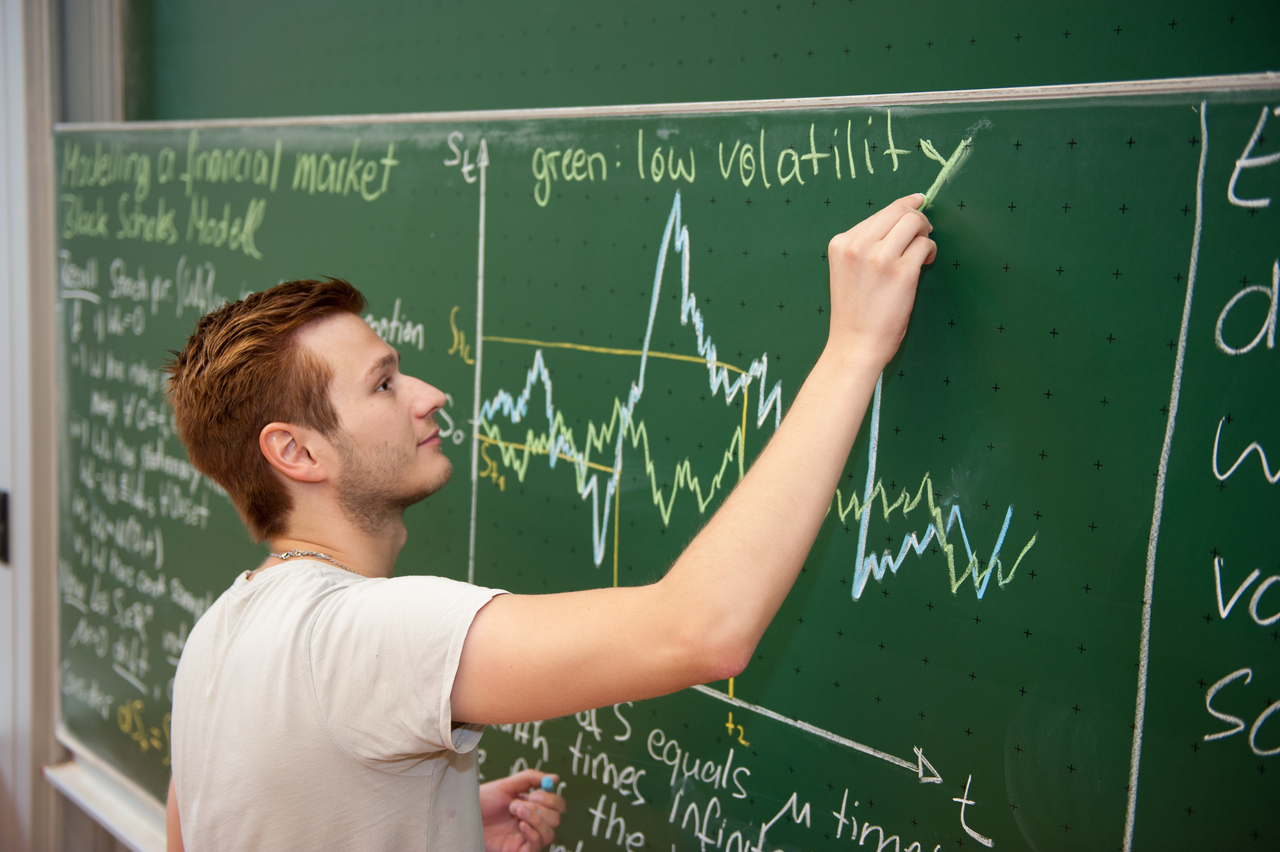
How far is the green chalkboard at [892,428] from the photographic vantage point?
918mm

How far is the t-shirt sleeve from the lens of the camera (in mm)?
838

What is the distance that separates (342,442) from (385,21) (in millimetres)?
1167

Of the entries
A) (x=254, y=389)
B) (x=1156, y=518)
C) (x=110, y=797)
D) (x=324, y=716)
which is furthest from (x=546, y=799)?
(x=110, y=797)

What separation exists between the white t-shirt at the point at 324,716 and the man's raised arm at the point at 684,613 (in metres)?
0.05

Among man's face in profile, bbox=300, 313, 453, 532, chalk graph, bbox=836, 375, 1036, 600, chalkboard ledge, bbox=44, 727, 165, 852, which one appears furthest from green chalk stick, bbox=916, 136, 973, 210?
chalkboard ledge, bbox=44, 727, 165, 852

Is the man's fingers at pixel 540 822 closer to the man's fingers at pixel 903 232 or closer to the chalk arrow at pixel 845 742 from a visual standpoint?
the chalk arrow at pixel 845 742

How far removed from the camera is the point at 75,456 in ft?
7.75

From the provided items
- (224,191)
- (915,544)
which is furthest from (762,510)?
(224,191)

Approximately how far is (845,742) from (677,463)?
47 centimetres

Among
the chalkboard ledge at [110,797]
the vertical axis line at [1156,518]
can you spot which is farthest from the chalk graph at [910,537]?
the chalkboard ledge at [110,797]

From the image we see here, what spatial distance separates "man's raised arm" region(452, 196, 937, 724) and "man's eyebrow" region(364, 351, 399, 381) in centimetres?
44

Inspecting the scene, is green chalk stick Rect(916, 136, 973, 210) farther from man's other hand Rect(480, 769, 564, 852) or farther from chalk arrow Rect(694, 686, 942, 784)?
man's other hand Rect(480, 769, 564, 852)

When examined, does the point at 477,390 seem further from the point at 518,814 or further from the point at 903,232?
the point at 903,232

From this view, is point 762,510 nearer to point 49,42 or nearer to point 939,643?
point 939,643
